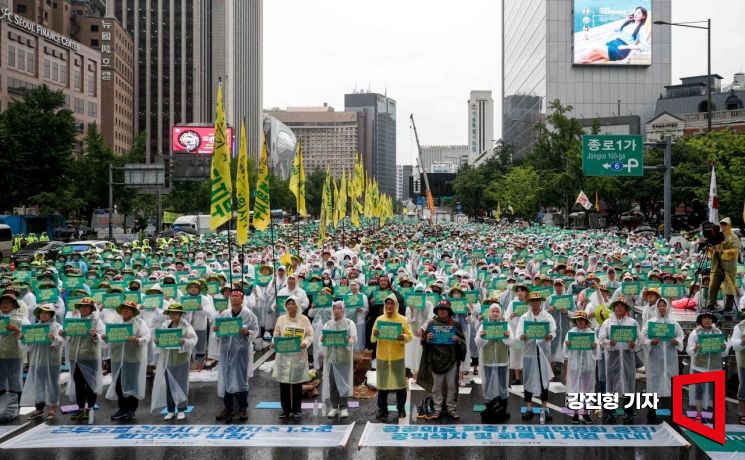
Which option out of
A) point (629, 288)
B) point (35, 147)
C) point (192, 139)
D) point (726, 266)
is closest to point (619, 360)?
point (629, 288)

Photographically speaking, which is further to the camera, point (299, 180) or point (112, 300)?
point (299, 180)

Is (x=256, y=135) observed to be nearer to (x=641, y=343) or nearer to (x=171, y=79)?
(x=171, y=79)

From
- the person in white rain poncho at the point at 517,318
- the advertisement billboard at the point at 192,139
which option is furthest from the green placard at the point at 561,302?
the advertisement billboard at the point at 192,139

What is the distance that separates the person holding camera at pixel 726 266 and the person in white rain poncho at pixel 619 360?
210 inches

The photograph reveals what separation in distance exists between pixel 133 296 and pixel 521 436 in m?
7.25

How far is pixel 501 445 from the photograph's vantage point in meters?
8.23

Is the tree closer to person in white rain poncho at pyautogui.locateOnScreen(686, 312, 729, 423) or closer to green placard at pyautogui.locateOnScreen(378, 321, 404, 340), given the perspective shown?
green placard at pyautogui.locateOnScreen(378, 321, 404, 340)

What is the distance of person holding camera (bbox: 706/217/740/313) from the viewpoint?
1345cm

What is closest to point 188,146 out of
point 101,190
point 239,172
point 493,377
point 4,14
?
point 101,190

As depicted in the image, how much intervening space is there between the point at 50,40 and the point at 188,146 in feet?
95.7

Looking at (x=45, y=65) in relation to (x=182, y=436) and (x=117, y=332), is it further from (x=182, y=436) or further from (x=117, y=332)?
(x=182, y=436)

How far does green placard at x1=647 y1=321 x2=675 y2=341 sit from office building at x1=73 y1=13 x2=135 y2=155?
312 ft

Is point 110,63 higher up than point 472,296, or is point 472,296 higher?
point 110,63

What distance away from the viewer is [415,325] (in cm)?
1202
